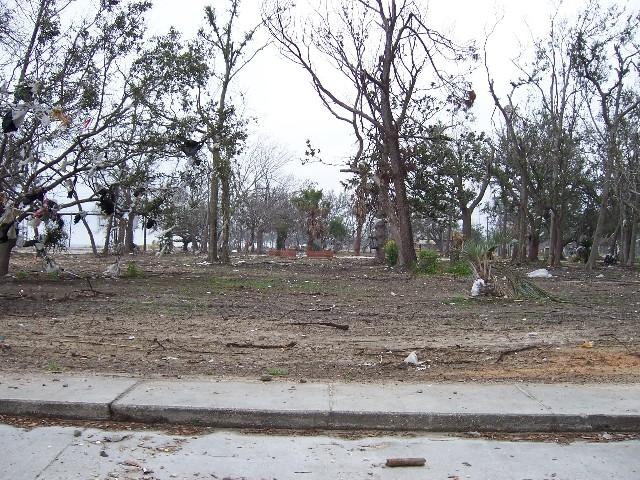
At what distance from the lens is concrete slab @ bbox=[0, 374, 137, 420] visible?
5.47 metres

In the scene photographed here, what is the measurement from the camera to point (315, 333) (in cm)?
972

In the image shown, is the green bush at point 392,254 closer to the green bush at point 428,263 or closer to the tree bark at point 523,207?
the green bush at point 428,263

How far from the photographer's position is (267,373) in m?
6.88

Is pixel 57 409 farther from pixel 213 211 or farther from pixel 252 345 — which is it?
pixel 213 211

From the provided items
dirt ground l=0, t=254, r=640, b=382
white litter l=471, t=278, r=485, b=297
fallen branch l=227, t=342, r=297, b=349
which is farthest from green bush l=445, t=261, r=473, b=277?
fallen branch l=227, t=342, r=297, b=349

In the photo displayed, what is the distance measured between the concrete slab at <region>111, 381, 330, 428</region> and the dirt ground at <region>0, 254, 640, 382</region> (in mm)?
840

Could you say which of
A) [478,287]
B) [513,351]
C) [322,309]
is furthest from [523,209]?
[513,351]

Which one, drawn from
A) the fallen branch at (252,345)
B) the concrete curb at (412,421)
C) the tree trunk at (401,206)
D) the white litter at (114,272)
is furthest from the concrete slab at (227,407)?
the tree trunk at (401,206)

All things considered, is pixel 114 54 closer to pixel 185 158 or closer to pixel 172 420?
pixel 185 158

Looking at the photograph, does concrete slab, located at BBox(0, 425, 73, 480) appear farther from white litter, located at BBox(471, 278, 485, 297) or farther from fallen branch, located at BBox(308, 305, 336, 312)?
white litter, located at BBox(471, 278, 485, 297)

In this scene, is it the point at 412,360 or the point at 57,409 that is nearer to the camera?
the point at 57,409

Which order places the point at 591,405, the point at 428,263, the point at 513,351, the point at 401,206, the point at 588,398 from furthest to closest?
the point at 401,206
the point at 428,263
the point at 513,351
the point at 588,398
the point at 591,405

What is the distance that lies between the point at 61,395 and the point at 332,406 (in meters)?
2.41

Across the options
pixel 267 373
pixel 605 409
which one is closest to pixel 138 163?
pixel 267 373
